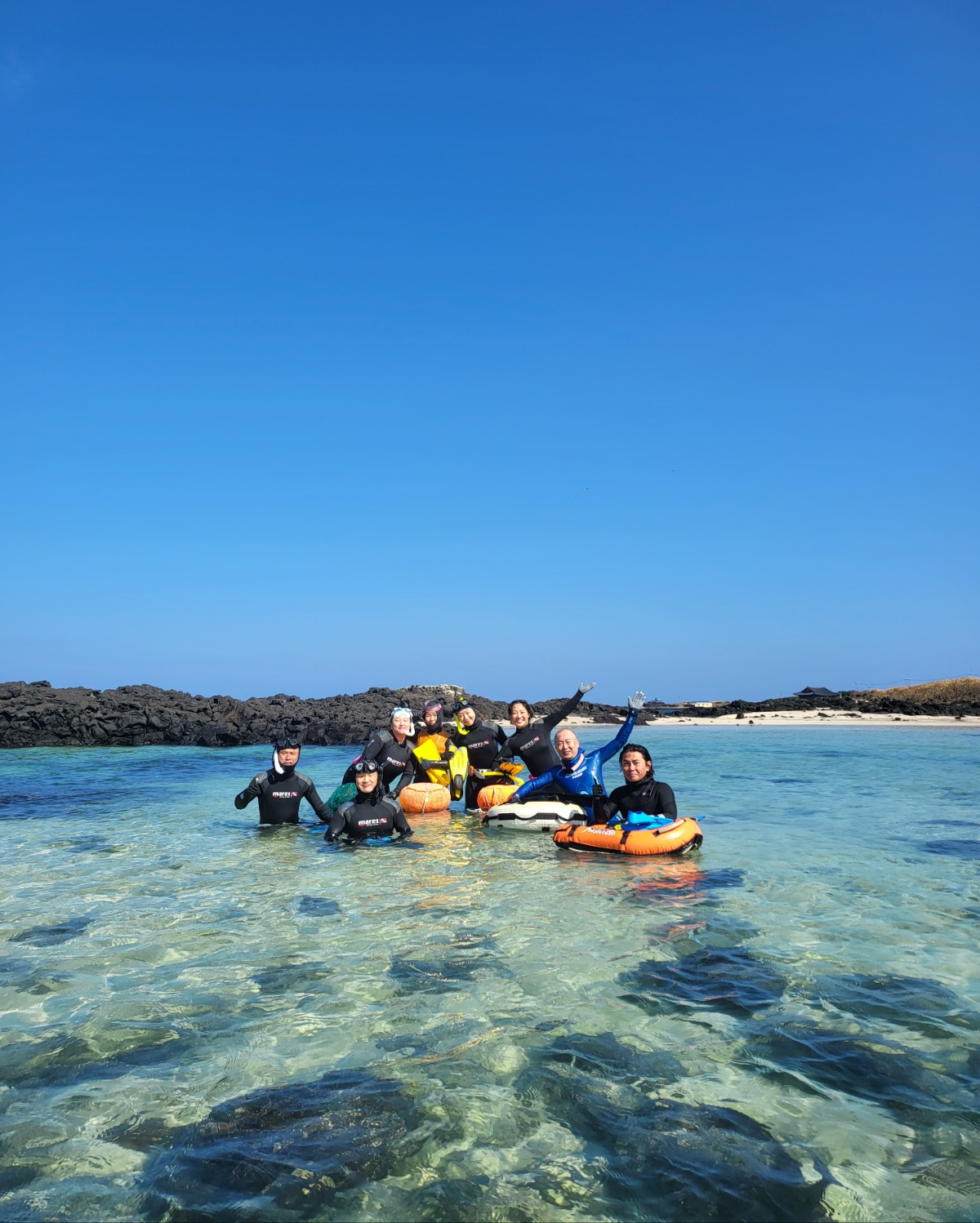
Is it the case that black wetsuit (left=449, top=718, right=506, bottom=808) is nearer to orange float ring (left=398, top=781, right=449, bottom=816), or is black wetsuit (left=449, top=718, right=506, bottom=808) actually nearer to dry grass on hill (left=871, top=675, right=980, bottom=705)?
orange float ring (left=398, top=781, right=449, bottom=816)

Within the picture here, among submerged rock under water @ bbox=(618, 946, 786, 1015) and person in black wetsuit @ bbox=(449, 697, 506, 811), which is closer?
submerged rock under water @ bbox=(618, 946, 786, 1015)

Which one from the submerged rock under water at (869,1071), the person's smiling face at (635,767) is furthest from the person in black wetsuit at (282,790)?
the submerged rock under water at (869,1071)

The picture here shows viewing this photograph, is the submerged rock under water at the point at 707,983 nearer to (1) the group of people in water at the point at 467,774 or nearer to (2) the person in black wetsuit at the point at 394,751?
(1) the group of people in water at the point at 467,774

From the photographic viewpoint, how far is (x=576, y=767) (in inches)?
527

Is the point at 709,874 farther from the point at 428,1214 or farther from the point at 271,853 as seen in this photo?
the point at 428,1214

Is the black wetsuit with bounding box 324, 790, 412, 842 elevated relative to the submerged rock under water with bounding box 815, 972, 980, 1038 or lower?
elevated

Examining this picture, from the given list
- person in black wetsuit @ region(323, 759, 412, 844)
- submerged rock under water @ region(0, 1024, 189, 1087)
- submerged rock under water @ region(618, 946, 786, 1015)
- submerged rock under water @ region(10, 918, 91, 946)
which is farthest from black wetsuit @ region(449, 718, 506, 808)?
submerged rock under water @ region(0, 1024, 189, 1087)

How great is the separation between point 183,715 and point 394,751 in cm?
2627

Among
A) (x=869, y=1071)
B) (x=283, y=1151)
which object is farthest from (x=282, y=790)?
(x=869, y=1071)

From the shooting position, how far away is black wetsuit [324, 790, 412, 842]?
466 inches

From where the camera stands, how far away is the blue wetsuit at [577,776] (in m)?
13.3

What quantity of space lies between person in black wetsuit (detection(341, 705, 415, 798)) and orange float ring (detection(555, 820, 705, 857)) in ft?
12.8

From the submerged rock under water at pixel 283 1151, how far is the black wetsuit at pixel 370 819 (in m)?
7.18

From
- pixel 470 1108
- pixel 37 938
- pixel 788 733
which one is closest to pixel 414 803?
pixel 37 938
